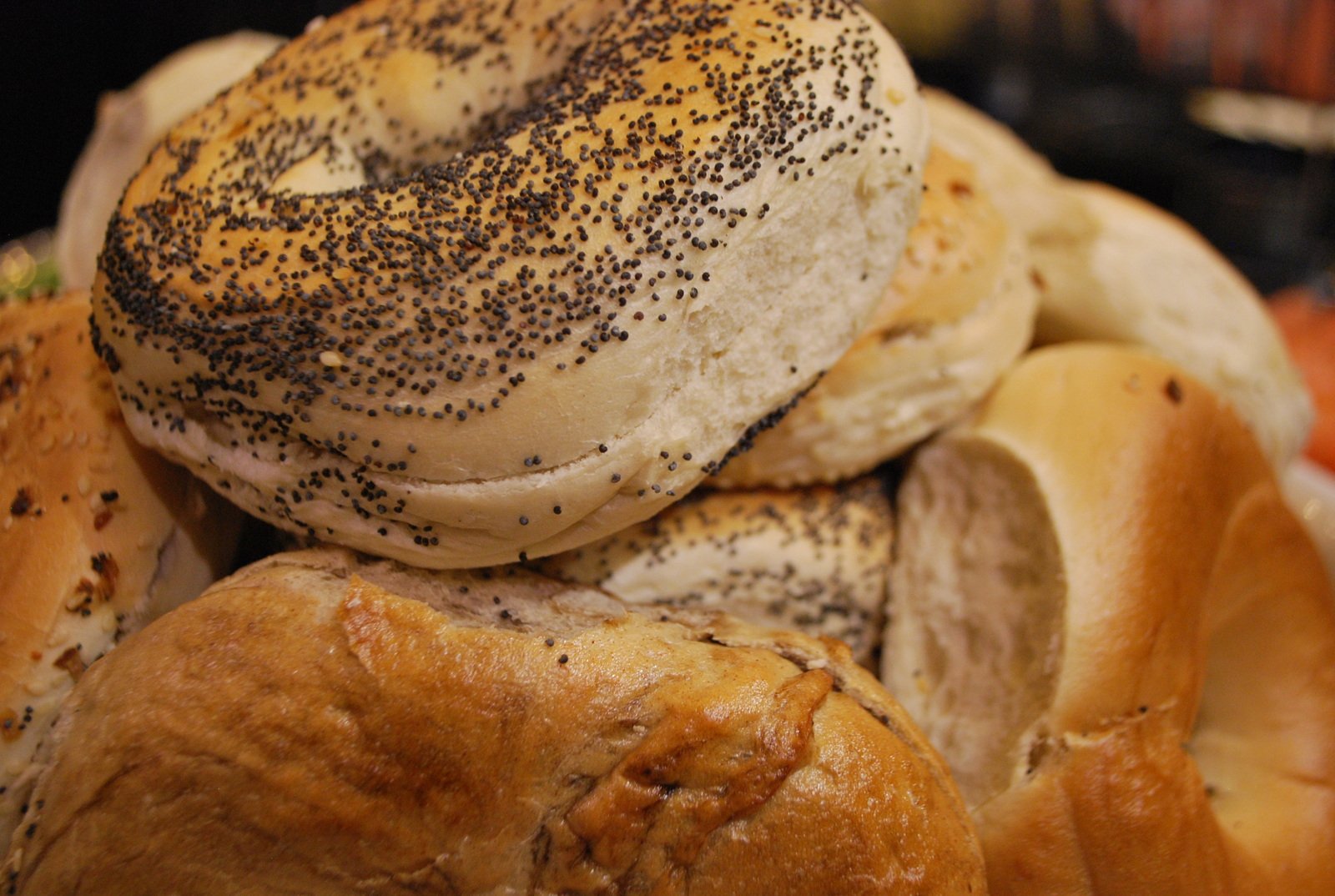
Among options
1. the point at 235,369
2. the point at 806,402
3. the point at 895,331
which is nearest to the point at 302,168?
the point at 235,369

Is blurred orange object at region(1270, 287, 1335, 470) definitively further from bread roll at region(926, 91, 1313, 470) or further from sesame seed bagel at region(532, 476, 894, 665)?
sesame seed bagel at region(532, 476, 894, 665)

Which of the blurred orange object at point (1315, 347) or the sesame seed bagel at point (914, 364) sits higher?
the sesame seed bagel at point (914, 364)

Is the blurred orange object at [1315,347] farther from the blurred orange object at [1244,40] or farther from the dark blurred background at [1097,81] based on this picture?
the blurred orange object at [1244,40]

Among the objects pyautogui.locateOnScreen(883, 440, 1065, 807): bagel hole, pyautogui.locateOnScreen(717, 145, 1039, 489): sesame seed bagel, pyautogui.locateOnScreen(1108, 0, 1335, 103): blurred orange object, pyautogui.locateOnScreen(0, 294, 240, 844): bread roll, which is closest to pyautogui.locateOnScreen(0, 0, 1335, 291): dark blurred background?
pyautogui.locateOnScreen(1108, 0, 1335, 103): blurred orange object

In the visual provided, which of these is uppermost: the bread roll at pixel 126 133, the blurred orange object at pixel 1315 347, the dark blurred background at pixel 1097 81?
the bread roll at pixel 126 133

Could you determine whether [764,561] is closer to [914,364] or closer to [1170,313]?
[914,364]

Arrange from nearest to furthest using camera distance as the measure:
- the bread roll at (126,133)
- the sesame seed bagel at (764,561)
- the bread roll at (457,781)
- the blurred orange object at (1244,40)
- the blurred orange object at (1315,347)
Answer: the bread roll at (457,781), the sesame seed bagel at (764,561), the bread roll at (126,133), the blurred orange object at (1315,347), the blurred orange object at (1244,40)

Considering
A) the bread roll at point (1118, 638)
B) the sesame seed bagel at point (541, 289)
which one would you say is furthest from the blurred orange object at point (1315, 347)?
the sesame seed bagel at point (541, 289)

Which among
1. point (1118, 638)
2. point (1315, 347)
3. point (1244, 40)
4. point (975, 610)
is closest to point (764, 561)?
point (975, 610)
